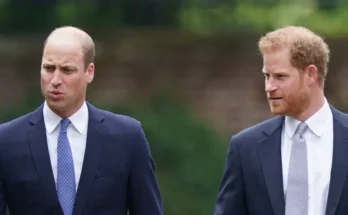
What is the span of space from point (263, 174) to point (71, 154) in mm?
902

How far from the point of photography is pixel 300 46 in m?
7.60

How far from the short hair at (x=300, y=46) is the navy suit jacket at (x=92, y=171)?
820mm

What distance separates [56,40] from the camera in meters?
7.64

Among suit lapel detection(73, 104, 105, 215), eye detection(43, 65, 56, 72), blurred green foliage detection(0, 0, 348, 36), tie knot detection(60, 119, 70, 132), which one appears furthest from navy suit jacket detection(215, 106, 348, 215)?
blurred green foliage detection(0, 0, 348, 36)

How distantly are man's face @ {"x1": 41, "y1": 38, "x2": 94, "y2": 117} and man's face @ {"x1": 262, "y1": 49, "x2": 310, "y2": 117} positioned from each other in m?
0.87

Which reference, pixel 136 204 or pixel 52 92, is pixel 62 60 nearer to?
pixel 52 92

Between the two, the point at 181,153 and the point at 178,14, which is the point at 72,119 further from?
the point at 178,14

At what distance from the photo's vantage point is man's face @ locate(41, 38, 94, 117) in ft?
24.9

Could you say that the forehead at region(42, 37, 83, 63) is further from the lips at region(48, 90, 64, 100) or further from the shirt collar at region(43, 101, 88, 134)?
the shirt collar at region(43, 101, 88, 134)

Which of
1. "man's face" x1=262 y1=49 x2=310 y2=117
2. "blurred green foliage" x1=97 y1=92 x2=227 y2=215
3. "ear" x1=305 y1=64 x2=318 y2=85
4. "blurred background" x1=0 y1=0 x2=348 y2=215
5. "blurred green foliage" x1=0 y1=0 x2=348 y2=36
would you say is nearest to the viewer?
"man's face" x1=262 y1=49 x2=310 y2=117

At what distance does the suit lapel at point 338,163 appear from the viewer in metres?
7.52

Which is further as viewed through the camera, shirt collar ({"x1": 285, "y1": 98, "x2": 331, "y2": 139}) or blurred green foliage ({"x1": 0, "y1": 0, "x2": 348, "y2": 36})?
blurred green foliage ({"x1": 0, "y1": 0, "x2": 348, "y2": 36})

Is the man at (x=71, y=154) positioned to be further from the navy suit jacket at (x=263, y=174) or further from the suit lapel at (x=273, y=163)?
the suit lapel at (x=273, y=163)

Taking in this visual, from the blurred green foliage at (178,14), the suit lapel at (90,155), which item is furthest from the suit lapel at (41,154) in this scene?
the blurred green foliage at (178,14)
